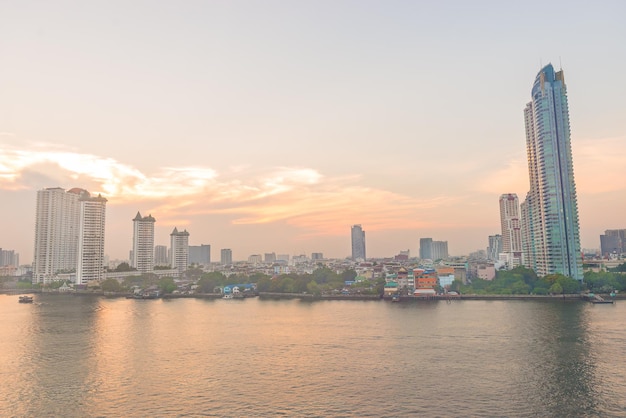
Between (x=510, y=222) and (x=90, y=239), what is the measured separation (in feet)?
324

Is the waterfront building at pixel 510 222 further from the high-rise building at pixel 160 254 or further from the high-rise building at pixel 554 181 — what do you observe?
the high-rise building at pixel 160 254

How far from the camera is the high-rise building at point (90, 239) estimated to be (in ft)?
255

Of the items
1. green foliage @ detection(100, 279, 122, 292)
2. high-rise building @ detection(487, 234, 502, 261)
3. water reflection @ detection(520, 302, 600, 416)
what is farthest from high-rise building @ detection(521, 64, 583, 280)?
high-rise building @ detection(487, 234, 502, 261)

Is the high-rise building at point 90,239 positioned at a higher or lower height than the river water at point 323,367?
higher

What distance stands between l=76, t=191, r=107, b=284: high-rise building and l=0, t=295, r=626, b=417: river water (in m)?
46.9

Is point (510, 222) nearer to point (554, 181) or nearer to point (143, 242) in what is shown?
point (554, 181)

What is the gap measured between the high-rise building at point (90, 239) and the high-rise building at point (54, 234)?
11602mm

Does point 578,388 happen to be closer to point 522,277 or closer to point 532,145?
point 522,277

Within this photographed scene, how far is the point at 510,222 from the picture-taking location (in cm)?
10881

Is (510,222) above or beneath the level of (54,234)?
above

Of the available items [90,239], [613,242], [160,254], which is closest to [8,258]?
[160,254]

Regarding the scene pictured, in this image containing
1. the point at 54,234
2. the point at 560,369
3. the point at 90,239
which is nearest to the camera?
the point at 560,369

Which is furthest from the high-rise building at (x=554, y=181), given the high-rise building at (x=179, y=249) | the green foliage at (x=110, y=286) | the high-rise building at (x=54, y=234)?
the high-rise building at (x=54, y=234)

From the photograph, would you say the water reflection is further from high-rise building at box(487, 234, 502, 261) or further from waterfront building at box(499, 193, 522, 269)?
high-rise building at box(487, 234, 502, 261)
